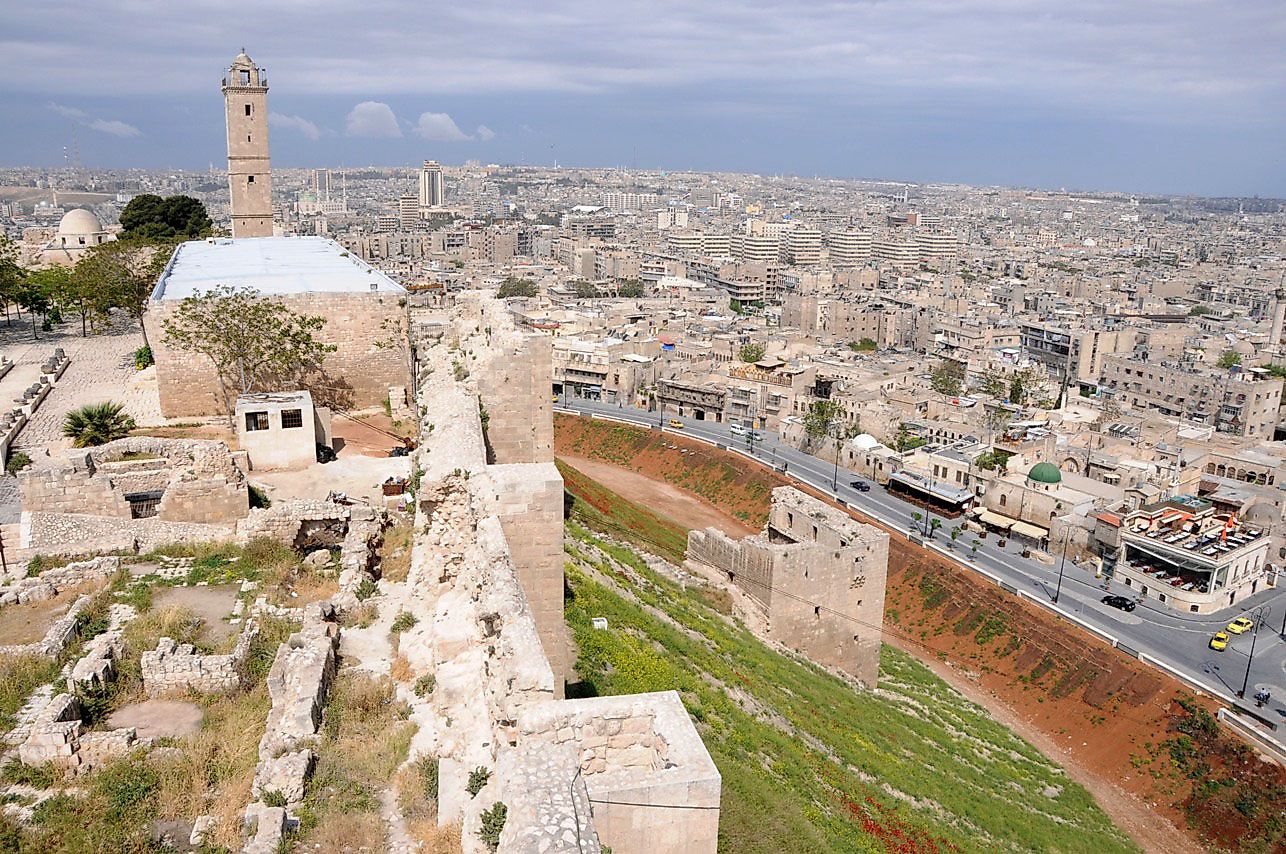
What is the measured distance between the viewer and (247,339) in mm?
23484

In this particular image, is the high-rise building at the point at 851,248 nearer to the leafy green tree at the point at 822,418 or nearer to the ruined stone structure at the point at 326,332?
the leafy green tree at the point at 822,418

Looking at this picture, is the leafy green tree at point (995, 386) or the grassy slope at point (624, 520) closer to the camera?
the grassy slope at point (624, 520)

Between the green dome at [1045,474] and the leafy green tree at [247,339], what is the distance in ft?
103

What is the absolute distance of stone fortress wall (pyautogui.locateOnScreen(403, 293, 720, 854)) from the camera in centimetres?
599

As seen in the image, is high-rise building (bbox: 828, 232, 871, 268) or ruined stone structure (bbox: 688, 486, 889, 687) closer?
ruined stone structure (bbox: 688, 486, 889, 687)

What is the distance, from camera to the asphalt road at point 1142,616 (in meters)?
29.5

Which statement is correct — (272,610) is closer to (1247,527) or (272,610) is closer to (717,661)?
(717,661)

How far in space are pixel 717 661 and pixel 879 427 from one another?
3777 cm

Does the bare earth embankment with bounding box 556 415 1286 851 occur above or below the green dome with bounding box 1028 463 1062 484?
below

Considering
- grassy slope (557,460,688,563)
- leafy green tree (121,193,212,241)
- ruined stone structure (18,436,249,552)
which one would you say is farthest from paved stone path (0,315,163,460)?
leafy green tree (121,193,212,241)

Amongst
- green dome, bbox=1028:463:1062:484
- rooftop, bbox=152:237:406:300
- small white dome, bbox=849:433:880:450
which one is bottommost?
small white dome, bbox=849:433:880:450

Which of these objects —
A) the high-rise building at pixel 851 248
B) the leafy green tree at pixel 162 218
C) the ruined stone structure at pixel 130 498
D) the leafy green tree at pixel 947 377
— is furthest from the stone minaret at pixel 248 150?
the high-rise building at pixel 851 248

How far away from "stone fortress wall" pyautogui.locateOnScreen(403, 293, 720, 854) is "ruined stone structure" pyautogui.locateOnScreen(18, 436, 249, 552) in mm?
3998

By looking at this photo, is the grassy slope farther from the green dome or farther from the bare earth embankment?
the green dome
